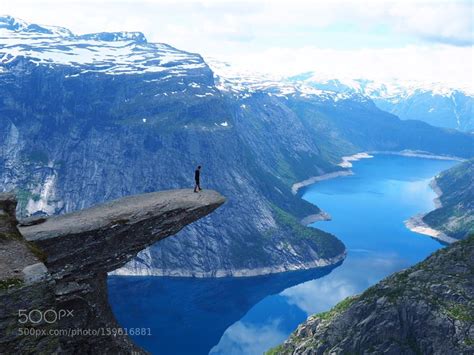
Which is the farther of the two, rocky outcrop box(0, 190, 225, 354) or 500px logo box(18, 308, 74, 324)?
rocky outcrop box(0, 190, 225, 354)

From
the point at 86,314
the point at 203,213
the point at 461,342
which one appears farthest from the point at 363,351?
the point at 86,314

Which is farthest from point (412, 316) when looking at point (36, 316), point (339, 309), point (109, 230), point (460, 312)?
point (36, 316)

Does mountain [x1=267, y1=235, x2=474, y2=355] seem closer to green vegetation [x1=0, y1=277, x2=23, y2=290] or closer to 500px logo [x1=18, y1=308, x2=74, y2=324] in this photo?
500px logo [x1=18, y1=308, x2=74, y2=324]

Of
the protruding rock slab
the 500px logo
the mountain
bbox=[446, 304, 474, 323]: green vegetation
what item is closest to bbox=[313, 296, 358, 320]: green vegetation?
the mountain

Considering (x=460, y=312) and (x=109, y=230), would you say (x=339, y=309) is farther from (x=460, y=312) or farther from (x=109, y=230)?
(x=109, y=230)

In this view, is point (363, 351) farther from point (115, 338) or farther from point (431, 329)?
point (115, 338)

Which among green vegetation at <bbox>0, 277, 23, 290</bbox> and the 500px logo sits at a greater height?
green vegetation at <bbox>0, 277, 23, 290</bbox>
